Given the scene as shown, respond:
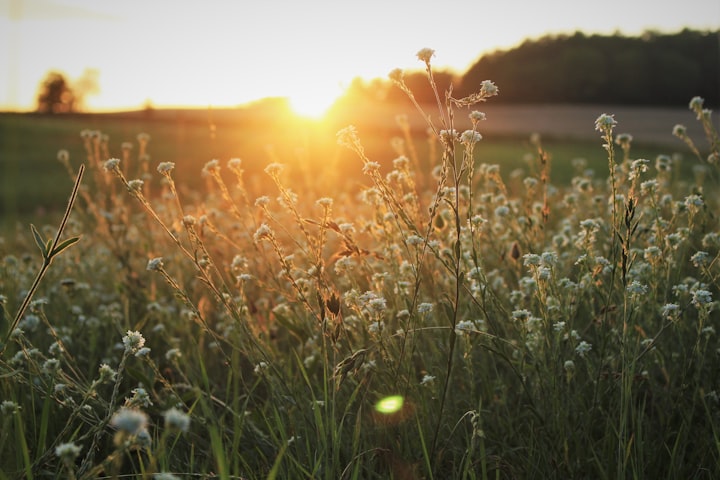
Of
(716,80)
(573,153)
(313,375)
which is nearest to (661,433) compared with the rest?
(313,375)

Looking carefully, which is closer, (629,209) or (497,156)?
(629,209)

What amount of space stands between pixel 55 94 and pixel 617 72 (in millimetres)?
69872

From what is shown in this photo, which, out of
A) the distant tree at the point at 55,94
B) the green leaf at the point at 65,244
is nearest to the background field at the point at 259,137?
the green leaf at the point at 65,244

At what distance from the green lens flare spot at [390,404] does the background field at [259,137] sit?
62.4 ft

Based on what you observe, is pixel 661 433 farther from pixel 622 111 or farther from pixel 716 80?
pixel 716 80

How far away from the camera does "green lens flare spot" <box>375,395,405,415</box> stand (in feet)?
7.39

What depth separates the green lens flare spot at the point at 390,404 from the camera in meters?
2.25

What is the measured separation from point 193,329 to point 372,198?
1.88 meters

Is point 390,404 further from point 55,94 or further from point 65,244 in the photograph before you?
point 55,94

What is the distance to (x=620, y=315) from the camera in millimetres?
2641

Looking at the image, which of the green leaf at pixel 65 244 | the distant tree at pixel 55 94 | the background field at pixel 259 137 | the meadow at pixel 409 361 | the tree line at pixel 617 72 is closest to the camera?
the green leaf at pixel 65 244

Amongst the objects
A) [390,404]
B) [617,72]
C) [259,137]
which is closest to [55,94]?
[259,137]

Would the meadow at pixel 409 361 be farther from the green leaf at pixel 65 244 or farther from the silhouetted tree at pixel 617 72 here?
the silhouetted tree at pixel 617 72

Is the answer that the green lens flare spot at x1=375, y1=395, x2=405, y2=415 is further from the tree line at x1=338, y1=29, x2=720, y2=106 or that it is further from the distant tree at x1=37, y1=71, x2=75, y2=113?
the distant tree at x1=37, y1=71, x2=75, y2=113
